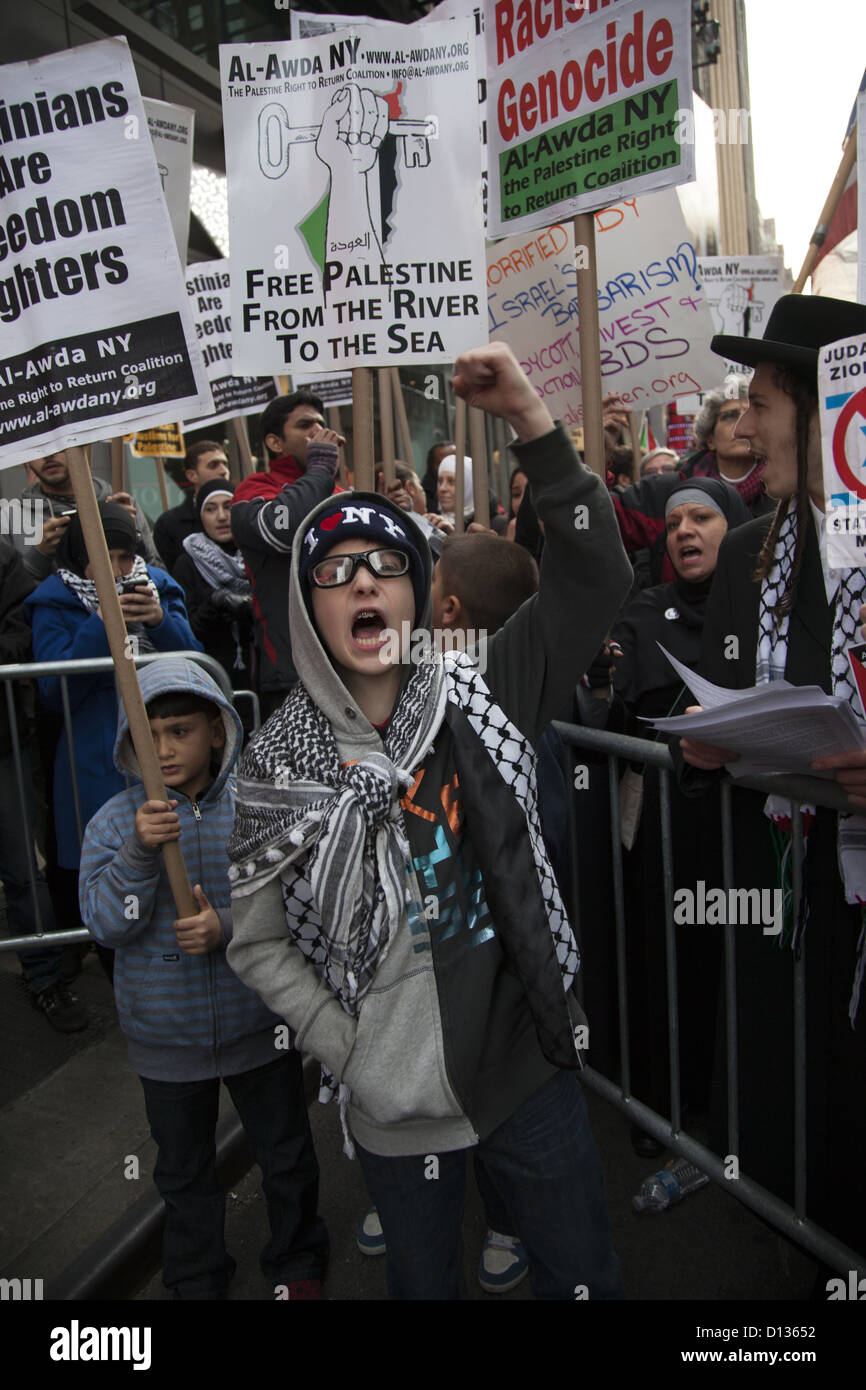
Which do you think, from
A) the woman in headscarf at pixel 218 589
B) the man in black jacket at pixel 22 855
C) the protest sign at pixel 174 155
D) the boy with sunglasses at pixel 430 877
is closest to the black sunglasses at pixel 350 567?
the boy with sunglasses at pixel 430 877

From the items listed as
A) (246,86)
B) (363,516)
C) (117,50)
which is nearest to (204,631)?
(246,86)

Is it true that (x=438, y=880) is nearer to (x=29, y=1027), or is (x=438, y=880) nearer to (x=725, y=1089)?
(x=725, y=1089)

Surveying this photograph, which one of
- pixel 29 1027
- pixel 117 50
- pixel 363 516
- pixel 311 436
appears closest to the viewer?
pixel 363 516

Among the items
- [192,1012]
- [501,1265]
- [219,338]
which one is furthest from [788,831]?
[219,338]

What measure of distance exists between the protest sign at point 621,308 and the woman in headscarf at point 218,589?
6.46 ft

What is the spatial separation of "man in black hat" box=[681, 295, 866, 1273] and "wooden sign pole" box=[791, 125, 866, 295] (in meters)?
0.71

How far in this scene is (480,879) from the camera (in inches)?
72.0

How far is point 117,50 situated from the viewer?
2.36m

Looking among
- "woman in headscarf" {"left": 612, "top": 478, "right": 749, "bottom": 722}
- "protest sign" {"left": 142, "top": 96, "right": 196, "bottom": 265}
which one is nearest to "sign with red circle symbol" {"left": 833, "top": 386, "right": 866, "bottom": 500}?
"woman in headscarf" {"left": 612, "top": 478, "right": 749, "bottom": 722}

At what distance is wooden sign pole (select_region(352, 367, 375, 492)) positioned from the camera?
2.93m

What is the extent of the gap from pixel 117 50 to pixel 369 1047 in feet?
7.66

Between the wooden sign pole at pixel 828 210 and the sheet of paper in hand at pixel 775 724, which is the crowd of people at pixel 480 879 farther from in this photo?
the wooden sign pole at pixel 828 210

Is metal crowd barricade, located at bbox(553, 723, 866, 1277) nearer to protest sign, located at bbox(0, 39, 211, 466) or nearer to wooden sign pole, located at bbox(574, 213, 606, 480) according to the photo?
wooden sign pole, located at bbox(574, 213, 606, 480)
